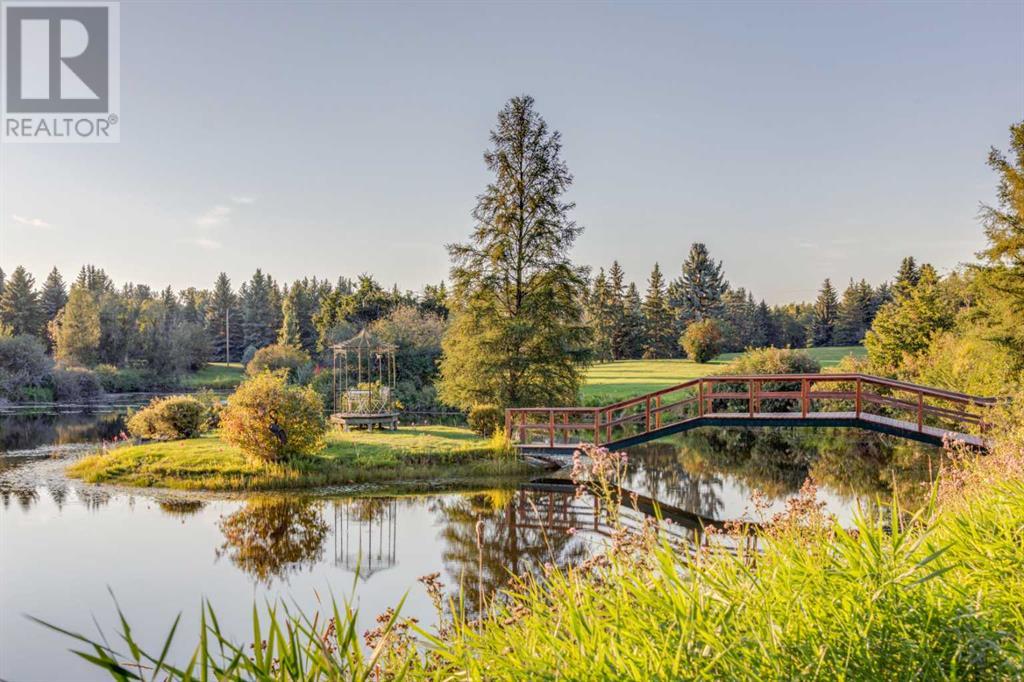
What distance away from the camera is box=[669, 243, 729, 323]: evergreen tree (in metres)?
59.0

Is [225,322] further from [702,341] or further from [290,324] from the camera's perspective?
[702,341]

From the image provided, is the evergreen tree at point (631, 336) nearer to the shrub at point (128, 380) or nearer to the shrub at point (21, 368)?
the shrub at point (128, 380)

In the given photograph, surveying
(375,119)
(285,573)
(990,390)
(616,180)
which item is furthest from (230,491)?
(990,390)

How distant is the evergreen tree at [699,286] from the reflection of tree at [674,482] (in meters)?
41.6

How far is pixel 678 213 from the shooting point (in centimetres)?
1975

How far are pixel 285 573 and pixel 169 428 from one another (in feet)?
43.4

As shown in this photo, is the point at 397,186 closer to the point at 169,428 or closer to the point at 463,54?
the point at 463,54

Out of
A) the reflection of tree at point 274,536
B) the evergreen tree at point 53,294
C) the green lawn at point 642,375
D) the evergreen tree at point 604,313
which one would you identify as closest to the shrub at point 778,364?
the green lawn at point 642,375

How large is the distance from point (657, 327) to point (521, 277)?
37033 mm

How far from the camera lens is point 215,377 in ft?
170

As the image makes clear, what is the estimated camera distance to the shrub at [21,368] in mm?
35188

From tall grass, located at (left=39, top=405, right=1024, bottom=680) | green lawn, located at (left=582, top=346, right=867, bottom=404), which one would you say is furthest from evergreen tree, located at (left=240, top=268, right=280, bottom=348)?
tall grass, located at (left=39, top=405, right=1024, bottom=680)

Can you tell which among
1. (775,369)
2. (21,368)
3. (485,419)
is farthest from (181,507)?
(21,368)

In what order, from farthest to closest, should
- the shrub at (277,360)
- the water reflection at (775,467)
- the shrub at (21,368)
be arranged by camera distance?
1. the shrub at (277,360)
2. the shrub at (21,368)
3. the water reflection at (775,467)
